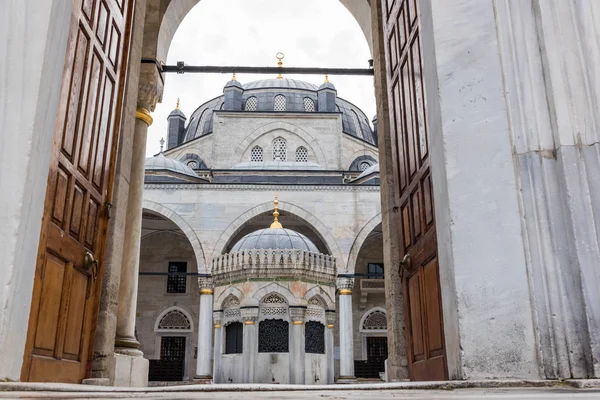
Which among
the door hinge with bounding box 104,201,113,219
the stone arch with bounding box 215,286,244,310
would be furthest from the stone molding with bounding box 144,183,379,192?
the door hinge with bounding box 104,201,113,219

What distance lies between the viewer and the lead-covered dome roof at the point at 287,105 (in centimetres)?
3019

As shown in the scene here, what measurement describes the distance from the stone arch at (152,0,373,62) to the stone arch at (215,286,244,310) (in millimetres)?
5537

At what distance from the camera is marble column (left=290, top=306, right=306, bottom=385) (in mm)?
10109

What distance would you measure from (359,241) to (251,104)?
40.3 ft

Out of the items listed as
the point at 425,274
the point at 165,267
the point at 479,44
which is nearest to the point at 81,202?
the point at 425,274

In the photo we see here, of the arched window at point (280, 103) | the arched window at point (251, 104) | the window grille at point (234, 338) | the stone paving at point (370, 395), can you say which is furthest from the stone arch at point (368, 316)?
the stone paving at point (370, 395)

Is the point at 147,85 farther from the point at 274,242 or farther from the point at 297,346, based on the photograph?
the point at 274,242

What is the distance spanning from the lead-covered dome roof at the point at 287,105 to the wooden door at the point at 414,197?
2550 cm

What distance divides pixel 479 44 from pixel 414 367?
199 centimetres

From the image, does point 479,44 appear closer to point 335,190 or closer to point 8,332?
point 8,332

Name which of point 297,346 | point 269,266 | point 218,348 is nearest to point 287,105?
point 269,266

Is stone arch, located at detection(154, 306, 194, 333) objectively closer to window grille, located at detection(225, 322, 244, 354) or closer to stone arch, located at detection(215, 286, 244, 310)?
stone arch, located at detection(215, 286, 244, 310)

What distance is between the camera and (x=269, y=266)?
1078 centimetres

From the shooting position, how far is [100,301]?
3.96 meters
